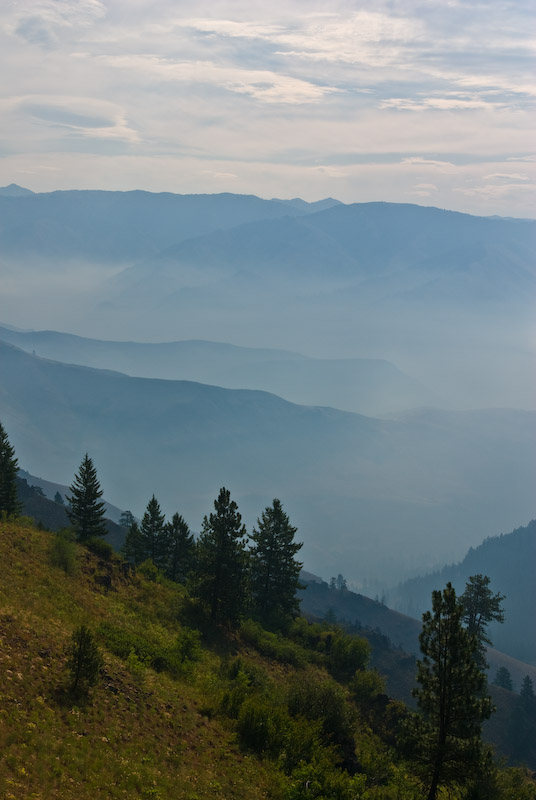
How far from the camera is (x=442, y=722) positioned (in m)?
22.2

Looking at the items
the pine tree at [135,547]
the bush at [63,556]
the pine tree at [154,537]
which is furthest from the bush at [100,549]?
the pine tree at [154,537]

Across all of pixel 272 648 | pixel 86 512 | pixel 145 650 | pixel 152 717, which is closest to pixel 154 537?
pixel 86 512

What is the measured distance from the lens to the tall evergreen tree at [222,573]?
42.3m

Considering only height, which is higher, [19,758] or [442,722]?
[442,722]

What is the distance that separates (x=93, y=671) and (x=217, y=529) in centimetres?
2155

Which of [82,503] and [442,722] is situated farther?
[82,503]

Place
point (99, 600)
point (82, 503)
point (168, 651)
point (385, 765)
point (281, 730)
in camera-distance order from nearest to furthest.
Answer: point (281, 730) → point (385, 765) → point (168, 651) → point (99, 600) → point (82, 503)

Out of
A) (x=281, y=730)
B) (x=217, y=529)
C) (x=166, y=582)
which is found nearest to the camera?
(x=281, y=730)

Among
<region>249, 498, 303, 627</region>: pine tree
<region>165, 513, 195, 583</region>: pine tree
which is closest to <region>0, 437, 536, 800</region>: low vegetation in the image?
<region>249, 498, 303, 627</region>: pine tree

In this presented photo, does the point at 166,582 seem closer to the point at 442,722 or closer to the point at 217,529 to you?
the point at 217,529

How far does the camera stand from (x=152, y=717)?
77.4 ft

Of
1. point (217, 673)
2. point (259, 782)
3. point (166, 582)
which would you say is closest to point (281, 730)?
point (259, 782)

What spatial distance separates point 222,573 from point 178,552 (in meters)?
25.9

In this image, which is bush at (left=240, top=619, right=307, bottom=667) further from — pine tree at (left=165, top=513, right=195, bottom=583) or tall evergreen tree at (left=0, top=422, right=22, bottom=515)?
tall evergreen tree at (left=0, top=422, right=22, bottom=515)
